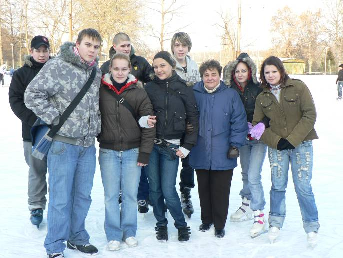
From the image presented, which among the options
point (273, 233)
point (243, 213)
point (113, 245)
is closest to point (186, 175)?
point (243, 213)

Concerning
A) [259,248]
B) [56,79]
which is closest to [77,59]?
[56,79]

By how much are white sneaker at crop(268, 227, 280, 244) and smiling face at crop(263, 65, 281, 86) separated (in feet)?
4.61

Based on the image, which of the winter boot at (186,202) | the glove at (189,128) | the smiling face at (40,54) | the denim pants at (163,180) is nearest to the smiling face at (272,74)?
the glove at (189,128)

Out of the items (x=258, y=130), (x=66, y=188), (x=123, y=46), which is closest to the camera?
(x=66, y=188)

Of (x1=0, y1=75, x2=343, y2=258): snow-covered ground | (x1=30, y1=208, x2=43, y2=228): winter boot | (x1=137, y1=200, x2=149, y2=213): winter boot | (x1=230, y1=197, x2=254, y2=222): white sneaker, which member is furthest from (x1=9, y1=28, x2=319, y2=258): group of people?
(x1=137, y1=200, x2=149, y2=213): winter boot

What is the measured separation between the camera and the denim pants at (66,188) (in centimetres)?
319

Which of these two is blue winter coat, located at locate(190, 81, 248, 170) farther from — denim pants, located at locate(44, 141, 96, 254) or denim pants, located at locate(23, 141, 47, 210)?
denim pants, located at locate(23, 141, 47, 210)

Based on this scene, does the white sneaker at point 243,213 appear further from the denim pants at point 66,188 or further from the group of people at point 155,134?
the denim pants at point 66,188

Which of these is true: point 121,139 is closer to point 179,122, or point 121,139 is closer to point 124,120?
point 124,120

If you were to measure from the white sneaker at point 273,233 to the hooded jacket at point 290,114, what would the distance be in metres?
0.83

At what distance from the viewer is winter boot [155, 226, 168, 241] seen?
3.74 meters

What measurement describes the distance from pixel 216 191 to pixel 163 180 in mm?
564

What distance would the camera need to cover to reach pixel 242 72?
395 cm

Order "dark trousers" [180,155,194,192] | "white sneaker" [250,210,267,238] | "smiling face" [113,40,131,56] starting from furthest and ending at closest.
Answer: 1. "dark trousers" [180,155,194,192]
2. "smiling face" [113,40,131,56]
3. "white sneaker" [250,210,267,238]
